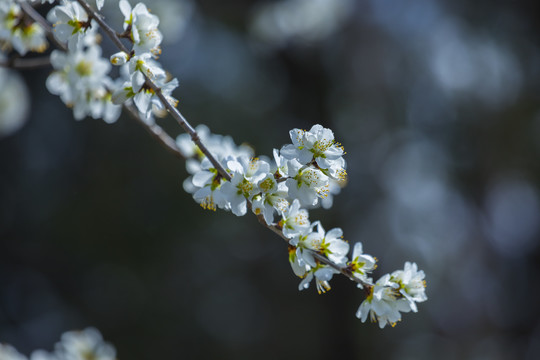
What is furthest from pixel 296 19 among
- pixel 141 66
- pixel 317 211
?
pixel 141 66

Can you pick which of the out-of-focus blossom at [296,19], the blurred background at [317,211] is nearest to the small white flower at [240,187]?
the out-of-focus blossom at [296,19]

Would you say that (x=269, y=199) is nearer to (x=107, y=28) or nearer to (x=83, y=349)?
(x=107, y=28)

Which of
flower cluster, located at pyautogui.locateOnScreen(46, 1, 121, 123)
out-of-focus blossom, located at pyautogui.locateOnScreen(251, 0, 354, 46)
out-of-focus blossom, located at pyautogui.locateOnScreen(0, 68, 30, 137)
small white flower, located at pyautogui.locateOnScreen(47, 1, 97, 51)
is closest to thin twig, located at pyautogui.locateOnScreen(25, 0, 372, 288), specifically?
small white flower, located at pyautogui.locateOnScreen(47, 1, 97, 51)

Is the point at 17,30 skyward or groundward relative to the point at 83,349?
skyward

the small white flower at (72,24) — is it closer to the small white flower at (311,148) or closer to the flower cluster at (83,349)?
the small white flower at (311,148)

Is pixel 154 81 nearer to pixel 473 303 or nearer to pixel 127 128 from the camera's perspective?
pixel 127 128

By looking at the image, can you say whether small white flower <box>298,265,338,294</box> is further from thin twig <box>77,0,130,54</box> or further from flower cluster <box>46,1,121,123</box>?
flower cluster <box>46,1,121,123</box>
